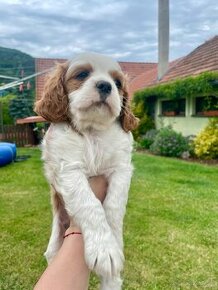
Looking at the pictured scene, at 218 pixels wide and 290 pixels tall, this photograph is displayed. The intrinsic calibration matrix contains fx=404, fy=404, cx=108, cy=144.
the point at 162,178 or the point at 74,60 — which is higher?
the point at 74,60

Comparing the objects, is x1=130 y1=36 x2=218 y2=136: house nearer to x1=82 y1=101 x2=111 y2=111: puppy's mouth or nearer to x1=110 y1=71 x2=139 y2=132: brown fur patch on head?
x1=110 y1=71 x2=139 y2=132: brown fur patch on head

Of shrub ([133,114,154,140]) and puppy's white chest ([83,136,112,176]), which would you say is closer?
puppy's white chest ([83,136,112,176])

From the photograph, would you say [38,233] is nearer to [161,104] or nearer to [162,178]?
[162,178]

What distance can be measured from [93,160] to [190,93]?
15.8 meters

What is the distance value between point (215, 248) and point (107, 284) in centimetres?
309

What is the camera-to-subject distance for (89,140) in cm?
280

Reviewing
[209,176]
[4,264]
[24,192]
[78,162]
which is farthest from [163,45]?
[78,162]

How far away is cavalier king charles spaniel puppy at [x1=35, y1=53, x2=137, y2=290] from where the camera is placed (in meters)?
2.54

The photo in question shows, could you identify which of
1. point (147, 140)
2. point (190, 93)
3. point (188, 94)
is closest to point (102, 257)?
point (190, 93)

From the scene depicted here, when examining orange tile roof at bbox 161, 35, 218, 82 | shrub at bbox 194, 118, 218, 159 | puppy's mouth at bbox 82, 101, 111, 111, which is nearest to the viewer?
puppy's mouth at bbox 82, 101, 111, 111

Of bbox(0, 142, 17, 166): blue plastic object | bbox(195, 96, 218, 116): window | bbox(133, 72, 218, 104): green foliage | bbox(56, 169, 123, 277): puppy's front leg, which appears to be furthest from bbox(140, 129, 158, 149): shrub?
bbox(56, 169, 123, 277): puppy's front leg

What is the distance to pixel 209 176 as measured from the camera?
1155 centimetres

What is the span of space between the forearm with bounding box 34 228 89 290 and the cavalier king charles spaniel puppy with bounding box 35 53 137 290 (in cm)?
10

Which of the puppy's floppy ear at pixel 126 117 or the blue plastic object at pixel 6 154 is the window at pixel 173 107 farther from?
the puppy's floppy ear at pixel 126 117
